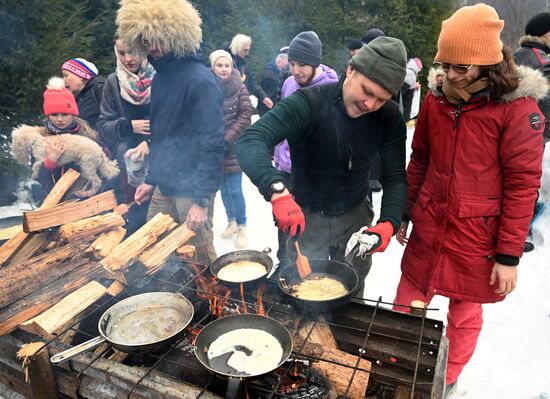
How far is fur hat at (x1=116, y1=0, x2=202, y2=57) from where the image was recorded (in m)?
3.21

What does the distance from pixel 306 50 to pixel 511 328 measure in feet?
11.7

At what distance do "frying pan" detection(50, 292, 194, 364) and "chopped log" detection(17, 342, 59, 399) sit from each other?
0.34m

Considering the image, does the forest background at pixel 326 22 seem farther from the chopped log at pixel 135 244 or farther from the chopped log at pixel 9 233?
the chopped log at pixel 135 244

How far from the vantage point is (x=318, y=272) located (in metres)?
2.82

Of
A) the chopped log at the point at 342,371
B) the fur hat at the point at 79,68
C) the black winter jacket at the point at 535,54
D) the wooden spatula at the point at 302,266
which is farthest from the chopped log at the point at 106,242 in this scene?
the black winter jacket at the point at 535,54

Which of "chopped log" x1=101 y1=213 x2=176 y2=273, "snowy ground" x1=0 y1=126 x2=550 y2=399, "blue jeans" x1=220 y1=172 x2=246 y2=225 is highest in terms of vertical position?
"chopped log" x1=101 y1=213 x2=176 y2=273

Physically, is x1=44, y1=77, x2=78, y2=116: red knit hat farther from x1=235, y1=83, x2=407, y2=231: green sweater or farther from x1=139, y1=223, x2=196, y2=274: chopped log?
x1=235, y1=83, x2=407, y2=231: green sweater

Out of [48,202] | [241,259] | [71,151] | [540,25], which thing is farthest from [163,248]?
[540,25]

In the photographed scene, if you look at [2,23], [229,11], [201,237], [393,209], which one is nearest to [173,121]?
[201,237]

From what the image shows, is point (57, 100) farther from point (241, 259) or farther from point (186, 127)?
point (241, 259)

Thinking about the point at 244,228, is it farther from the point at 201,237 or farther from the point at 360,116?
the point at 360,116

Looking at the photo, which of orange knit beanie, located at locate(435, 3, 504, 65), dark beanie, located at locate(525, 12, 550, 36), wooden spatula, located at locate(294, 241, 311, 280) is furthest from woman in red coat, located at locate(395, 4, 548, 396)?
dark beanie, located at locate(525, 12, 550, 36)

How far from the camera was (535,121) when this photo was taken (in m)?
2.40

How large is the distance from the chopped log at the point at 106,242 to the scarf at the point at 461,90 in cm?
268
